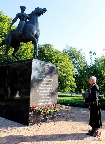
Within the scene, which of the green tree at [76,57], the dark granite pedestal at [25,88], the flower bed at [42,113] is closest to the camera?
the flower bed at [42,113]

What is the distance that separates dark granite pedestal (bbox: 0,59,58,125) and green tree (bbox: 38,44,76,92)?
32557mm

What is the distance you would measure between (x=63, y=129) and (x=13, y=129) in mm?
2070

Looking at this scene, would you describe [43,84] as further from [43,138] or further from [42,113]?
[43,138]

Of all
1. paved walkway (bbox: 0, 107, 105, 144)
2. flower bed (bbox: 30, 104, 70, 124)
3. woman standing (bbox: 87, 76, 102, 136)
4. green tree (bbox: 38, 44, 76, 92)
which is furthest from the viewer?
green tree (bbox: 38, 44, 76, 92)

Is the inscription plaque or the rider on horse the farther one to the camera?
the rider on horse

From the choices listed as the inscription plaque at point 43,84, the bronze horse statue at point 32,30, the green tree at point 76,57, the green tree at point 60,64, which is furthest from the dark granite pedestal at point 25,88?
the green tree at point 76,57

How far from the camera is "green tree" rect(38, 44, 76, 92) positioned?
45688 millimetres

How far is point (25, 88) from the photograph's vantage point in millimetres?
11516

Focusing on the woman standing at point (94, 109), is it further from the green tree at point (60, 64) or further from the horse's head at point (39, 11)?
the green tree at point (60, 64)

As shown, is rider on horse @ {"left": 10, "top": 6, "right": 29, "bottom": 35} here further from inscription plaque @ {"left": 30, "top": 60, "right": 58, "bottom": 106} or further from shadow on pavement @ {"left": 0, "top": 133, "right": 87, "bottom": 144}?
shadow on pavement @ {"left": 0, "top": 133, "right": 87, "bottom": 144}

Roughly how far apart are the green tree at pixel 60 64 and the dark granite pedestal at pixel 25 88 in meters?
32.6

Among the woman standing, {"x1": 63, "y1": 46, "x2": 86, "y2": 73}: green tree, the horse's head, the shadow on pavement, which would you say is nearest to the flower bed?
the shadow on pavement

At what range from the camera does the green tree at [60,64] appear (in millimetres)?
45688

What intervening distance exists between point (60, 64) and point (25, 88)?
35966 millimetres
